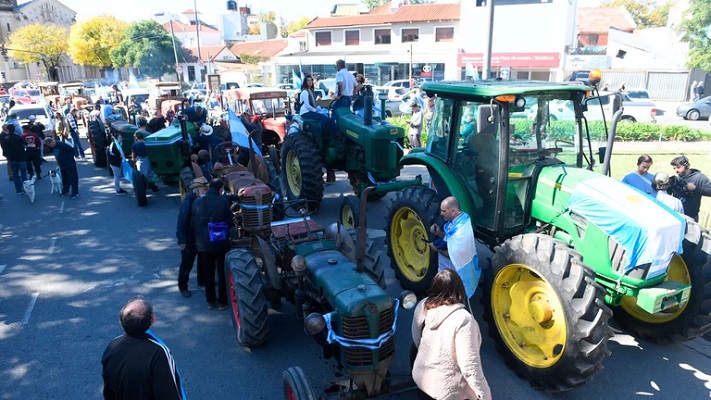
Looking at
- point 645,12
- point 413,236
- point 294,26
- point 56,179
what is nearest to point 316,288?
point 413,236

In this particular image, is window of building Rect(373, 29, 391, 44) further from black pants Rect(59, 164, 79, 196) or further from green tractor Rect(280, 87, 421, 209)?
black pants Rect(59, 164, 79, 196)

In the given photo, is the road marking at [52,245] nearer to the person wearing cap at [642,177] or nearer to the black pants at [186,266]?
the black pants at [186,266]

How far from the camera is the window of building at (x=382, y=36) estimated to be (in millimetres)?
36906

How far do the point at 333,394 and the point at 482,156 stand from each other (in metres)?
2.87

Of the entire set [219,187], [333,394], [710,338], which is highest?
[219,187]

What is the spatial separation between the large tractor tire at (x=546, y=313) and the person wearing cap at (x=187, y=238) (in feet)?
10.9

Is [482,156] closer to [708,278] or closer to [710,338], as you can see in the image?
[708,278]

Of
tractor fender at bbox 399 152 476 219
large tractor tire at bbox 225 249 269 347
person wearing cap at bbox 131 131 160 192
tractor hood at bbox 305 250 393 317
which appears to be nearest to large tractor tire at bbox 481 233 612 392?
tractor fender at bbox 399 152 476 219

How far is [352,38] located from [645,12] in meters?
46.5

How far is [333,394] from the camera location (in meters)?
3.53

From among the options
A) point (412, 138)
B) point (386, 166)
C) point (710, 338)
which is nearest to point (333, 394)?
point (710, 338)

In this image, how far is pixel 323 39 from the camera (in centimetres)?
3950

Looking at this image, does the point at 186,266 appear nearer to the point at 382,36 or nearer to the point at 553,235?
the point at 553,235

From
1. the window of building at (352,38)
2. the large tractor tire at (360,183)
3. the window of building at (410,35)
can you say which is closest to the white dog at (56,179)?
the large tractor tire at (360,183)
